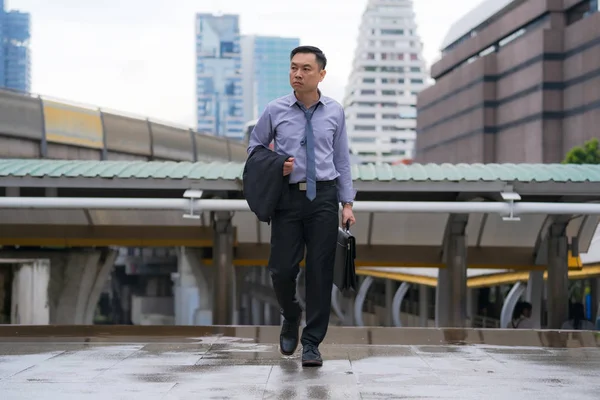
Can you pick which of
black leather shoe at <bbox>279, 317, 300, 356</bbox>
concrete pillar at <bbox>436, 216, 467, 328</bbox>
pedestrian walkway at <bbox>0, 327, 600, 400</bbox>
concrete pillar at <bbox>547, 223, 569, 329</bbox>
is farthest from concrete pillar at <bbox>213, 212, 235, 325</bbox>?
black leather shoe at <bbox>279, 317, 300, 356</bbox>

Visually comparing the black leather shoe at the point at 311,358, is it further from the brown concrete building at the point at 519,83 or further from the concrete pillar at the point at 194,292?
the brown concrete building at the point at 519,83

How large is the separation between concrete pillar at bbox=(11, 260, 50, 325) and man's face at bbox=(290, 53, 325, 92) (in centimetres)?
1207

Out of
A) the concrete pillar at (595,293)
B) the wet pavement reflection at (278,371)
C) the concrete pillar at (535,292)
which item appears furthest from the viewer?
the concrete pillar at (595,293)

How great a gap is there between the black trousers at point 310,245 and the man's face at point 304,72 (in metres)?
0.59

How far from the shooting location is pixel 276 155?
6289 millimetres

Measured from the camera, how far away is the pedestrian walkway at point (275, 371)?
4.99m

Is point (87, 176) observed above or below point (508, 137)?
below

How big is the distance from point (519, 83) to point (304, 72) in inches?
3481

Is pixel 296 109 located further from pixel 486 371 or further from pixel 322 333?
pixel 486 371

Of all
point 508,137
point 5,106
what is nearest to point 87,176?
point 5,106

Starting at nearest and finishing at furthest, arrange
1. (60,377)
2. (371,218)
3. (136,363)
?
1. (60,377)
2. (136,363)
3. (371,218)

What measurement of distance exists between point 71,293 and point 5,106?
12068mm

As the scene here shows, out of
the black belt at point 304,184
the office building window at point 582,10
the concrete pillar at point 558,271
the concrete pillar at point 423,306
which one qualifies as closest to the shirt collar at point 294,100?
the black belt at point 304,184

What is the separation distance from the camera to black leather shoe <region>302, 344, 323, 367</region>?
239 inches
